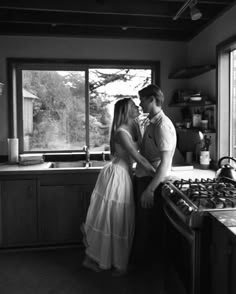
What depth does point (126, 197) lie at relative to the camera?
2.36m

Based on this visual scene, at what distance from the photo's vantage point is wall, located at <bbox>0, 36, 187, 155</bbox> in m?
3.39

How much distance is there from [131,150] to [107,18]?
147 centimetres

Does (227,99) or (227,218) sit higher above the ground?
(227,99)

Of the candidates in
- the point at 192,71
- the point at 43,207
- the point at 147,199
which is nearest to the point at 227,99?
the point at 192,71

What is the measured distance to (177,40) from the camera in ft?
11.8

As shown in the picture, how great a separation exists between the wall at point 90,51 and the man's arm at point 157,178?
5.44ft

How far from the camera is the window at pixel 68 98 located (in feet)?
11.4

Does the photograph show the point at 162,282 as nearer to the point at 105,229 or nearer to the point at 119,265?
the point at 119,265

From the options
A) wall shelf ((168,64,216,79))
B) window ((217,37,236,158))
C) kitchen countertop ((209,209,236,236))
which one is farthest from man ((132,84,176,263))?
wall shelf ((168,64,216,79))

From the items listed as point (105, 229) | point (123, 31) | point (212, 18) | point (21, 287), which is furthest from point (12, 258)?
point (212, 18)

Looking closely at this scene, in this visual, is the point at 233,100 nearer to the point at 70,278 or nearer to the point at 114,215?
the point at 114,215

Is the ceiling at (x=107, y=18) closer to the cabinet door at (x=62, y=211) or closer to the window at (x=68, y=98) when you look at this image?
the window at (x=68, y=98)

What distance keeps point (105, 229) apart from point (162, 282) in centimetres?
Answer: 58

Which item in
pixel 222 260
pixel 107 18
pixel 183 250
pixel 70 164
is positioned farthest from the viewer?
pixel 70 164
